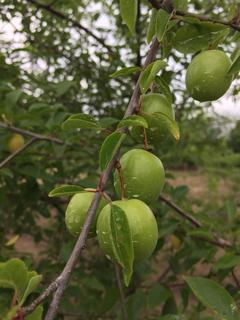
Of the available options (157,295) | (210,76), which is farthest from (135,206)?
(157,295)

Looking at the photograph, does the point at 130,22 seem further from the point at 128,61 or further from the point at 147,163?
the point at 128,61

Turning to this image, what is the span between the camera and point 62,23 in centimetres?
310

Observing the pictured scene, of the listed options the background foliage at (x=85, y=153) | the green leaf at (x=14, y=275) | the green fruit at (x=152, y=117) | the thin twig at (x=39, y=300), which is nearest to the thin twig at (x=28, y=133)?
the background foliage at (x=85, y=153)

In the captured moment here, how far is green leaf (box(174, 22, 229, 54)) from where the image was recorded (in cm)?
→ 108

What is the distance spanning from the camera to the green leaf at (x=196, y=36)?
1.08 m

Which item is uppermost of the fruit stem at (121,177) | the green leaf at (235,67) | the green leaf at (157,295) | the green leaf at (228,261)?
the green leaf at (235,67)

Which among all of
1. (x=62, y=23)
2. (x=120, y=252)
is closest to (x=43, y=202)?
(x=62, y=23)

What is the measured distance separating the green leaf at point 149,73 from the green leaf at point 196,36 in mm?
221

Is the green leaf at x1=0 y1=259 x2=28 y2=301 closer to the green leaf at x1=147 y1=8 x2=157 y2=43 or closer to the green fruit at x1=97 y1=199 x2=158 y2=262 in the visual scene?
the green fruit at x1=97 y1=199 x2=158 y2=262

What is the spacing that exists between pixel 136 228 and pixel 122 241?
61mm

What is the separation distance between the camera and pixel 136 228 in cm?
83

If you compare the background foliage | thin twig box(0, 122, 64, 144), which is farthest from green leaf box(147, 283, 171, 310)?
thin twig box(0, 122, 64, 144)

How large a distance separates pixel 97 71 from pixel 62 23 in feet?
1.43

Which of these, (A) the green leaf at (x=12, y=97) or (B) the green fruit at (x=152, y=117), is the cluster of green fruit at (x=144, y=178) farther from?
(A) the green leaf at (x=12, y=97)
